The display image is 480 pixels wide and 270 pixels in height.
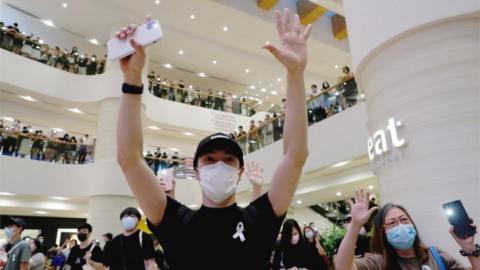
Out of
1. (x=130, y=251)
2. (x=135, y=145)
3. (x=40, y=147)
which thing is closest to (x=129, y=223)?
(x=130, y=251)

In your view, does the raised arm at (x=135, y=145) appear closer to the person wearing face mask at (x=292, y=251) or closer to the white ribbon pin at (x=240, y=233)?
the white ribbon pin at (x=240, y=233)

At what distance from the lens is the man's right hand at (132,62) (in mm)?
1188

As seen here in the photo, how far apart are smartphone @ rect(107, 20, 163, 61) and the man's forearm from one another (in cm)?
48

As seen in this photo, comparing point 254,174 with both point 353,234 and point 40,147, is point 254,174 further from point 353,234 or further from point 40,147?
point 40,147

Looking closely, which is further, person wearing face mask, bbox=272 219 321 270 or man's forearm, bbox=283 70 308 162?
person wearing face mask, bbox=272 219 321 270

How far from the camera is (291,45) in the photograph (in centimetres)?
131

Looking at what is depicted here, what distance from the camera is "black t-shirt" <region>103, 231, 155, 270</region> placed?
327cm

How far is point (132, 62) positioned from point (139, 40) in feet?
0.27

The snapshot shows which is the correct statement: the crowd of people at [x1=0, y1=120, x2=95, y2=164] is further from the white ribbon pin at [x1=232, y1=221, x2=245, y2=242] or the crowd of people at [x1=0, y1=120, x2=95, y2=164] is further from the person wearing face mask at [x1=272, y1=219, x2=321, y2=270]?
the white ribbon pin at [x1=232, y1=221, x2=245, y2=242]

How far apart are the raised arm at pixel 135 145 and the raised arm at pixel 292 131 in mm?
417

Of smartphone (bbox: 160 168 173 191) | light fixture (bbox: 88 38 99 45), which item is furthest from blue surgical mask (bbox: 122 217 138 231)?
light fixture (bbox: 88 38 99 45)

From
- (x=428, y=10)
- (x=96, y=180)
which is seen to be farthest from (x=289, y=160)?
(x=96, y=180)

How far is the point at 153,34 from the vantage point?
1.16 m

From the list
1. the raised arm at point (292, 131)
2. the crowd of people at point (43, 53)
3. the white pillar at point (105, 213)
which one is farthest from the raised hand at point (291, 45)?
the crowd of people at point (43, 53)
